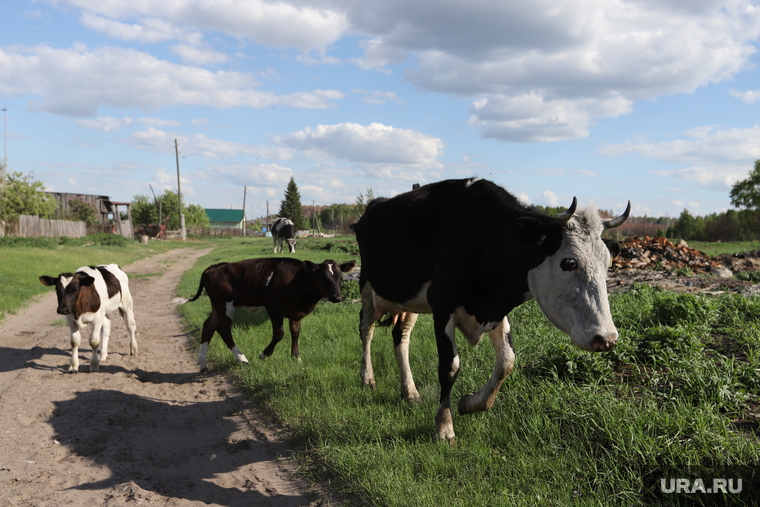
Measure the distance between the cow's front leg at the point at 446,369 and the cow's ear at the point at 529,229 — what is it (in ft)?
3.53

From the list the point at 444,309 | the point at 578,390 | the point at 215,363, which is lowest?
the point at 215,363

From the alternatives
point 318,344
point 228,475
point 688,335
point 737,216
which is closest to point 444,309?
point 228,475

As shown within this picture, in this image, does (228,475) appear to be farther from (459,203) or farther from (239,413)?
(459,203)

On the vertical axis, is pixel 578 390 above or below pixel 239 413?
above

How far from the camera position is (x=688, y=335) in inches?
199

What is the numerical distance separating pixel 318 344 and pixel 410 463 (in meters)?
4.36

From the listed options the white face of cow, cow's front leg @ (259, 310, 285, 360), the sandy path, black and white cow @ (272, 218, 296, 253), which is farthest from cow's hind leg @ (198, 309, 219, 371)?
black and white cow @ (272, 218, 296, 253)

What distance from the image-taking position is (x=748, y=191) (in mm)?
54562

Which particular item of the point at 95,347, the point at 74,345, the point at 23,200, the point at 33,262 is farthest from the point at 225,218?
the point at 95,347

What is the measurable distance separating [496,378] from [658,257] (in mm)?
16156

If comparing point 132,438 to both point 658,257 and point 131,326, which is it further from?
point 658,257

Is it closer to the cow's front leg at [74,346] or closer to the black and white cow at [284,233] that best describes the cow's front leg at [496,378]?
the cow's front leg at [74,346]

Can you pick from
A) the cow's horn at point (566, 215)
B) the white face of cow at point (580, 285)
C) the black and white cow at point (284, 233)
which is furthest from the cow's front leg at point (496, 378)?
the black and white cow at point (284, 233)

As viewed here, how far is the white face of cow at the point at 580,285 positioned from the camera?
3.34 meters
